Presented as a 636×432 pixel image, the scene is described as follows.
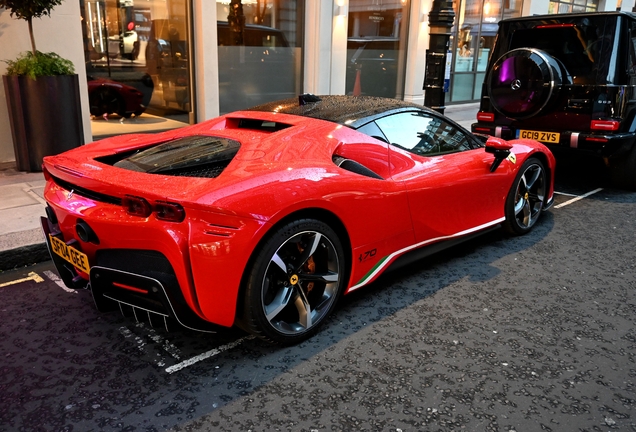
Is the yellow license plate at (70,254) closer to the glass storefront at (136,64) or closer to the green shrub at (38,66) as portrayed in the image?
the green shrub at (38,66)

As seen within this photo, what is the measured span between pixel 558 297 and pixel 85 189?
3.23m

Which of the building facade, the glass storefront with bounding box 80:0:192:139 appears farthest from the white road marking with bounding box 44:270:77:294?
the glass storefront with bounding box 80:0:192:139

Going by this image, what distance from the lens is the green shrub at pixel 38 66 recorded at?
21.2ft

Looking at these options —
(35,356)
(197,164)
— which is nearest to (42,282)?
(35,356)

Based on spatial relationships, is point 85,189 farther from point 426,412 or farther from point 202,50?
point 202,50

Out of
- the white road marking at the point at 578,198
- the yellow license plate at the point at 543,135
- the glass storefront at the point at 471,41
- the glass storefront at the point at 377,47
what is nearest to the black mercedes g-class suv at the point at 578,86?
the yellow license plate at the point at 543,135

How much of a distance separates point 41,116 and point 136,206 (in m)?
4.58

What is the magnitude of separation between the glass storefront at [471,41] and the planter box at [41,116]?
11.1 metres

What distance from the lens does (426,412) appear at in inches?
102

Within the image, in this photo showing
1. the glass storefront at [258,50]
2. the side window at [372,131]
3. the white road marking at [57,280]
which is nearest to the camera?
the side window at [372,131]

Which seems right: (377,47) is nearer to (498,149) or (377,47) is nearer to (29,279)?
(498,149)

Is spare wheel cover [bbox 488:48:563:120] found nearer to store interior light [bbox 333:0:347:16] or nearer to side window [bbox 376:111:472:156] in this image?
side window [bbox 376:111:472:156]

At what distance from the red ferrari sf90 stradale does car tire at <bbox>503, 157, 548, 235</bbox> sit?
0.60m

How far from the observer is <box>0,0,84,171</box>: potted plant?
642 cm
